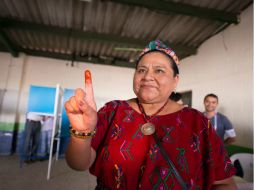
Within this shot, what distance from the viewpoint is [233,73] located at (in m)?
3.71

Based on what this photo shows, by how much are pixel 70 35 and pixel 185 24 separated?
8.15 feet

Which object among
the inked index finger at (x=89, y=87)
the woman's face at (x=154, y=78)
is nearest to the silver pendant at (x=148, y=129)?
the woman's face at (x=154, y=78)

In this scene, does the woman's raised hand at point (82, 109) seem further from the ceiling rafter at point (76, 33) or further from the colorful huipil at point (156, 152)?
the ceiling rafter at point (76, 33)

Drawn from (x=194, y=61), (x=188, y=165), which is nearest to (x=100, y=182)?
(x=188, y=165)

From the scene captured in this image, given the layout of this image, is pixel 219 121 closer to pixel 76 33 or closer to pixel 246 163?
pixel 246 163

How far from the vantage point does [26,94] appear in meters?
6.51

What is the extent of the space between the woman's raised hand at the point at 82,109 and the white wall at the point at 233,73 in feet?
10.4

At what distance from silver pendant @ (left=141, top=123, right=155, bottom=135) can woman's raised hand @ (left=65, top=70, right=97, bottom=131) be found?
217mm

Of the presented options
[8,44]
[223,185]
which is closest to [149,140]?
[223,185]

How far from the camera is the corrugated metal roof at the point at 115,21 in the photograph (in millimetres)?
3504

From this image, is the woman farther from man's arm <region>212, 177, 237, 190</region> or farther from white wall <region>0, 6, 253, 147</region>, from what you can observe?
white wall <region>0, 6, 253, 147</region>

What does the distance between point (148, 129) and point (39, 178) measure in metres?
3.66

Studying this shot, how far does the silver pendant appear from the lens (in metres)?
0.85

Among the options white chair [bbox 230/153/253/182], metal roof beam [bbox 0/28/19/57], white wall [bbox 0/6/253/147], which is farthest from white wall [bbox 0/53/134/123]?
white chair [bbox 230/153/253/182]
